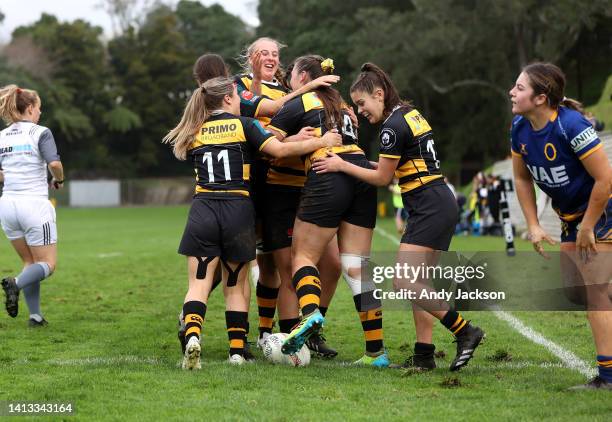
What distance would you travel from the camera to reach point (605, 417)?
441 centimetres

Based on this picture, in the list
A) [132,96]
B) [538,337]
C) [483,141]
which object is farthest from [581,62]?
[538,337]

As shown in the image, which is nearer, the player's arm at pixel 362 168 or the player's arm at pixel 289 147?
the player's arm at pixel 362 168

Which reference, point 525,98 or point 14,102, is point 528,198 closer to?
point 525,98

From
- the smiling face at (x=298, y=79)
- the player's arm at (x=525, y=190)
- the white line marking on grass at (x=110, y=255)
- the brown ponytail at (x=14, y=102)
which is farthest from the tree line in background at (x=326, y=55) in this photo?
the player's arm at (x=525, y=190)

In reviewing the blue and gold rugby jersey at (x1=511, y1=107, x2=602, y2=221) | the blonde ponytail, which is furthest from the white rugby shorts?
the blue and gold rugby jersey at (x1=511, y1=107, x2=602, y2=221)

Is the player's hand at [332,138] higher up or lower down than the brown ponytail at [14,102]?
lower down

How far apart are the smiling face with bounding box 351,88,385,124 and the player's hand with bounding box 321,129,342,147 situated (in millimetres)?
258

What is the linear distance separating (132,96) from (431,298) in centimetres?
6234

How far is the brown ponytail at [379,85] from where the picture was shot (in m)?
5.98

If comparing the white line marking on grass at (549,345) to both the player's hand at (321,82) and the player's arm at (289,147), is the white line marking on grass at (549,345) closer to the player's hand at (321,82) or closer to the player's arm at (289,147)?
the player's arm at (289,147)

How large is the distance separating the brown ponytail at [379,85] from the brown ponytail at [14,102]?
328 cm

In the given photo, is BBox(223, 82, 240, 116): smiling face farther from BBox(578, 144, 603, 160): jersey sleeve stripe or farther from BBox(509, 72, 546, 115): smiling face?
BBox(578, 144, 603, 160): jersey sleeve stripe

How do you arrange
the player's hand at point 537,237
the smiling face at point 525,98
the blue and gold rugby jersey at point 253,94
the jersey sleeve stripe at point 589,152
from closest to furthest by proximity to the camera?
the jersey sleeve stripe at point 589,152, the smiling face at point 525,98, the player's hand at point 537,237, the blue and gold rugby jersey at point 253,94

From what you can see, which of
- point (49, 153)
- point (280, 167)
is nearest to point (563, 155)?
point (280, 167)
